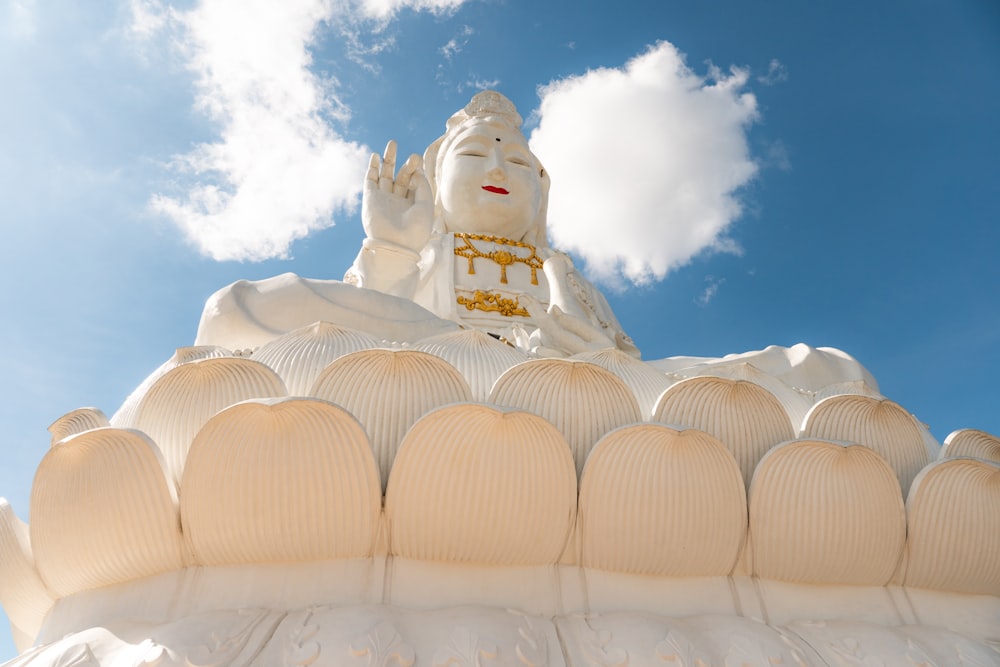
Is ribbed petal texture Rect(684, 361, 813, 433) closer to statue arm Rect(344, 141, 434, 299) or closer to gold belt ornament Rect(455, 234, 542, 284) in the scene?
statue arm Rect(344, 141, 434, 299)

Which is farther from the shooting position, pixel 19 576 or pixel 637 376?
pixel 637 376

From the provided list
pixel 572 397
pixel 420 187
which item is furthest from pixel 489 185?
pixel 572 397

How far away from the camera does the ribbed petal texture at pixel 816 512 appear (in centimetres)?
302

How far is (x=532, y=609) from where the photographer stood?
2801 mm

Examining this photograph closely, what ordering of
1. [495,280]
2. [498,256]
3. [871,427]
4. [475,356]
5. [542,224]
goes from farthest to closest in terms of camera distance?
[542,224]
[498,256]
[495,280]
[475,356]
[871,427]

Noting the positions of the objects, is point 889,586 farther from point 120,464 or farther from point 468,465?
point 120,464

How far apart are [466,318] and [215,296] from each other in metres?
2.21

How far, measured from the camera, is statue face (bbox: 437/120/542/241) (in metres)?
7.45

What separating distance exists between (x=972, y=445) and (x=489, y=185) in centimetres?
470

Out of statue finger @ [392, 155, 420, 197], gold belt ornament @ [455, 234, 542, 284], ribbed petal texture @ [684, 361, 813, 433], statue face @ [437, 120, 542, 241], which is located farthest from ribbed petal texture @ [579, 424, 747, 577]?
statue face @ [437, 120, 542, 241]

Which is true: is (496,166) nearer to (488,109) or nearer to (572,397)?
(488,109)

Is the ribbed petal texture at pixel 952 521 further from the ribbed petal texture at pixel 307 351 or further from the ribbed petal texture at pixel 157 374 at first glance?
the ribbed petal texture at pixel 157 374

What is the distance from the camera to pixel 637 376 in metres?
3.78

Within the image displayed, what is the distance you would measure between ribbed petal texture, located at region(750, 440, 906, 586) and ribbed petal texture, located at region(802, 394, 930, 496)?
265 millimetres
